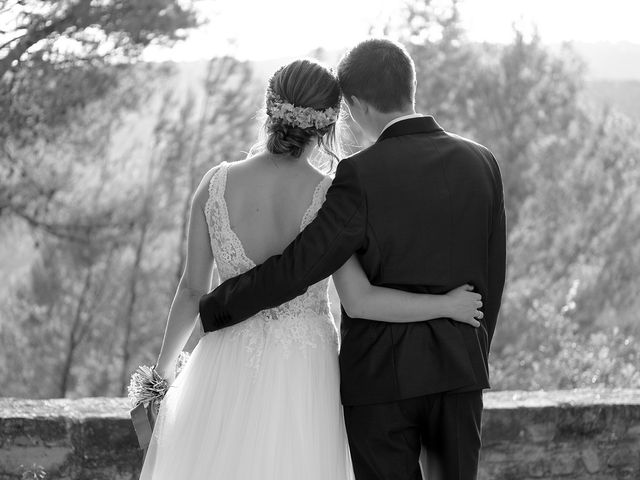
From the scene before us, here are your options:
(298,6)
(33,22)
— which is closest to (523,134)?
(298,6)

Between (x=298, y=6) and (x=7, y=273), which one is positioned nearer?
(x=298, y=6)

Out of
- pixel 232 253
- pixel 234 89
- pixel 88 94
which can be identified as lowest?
pixel 234 89

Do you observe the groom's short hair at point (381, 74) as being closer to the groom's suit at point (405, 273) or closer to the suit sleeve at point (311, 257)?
the groom's suit at point (405, 273)

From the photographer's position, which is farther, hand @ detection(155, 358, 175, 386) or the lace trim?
hand @ detection(155, 358, 175, 386)

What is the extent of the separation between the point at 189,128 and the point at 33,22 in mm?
10584

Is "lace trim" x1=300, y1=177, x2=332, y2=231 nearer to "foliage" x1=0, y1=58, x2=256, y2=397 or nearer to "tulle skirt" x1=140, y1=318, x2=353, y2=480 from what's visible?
"tulle skirt" x1=140, y1=318, x2=353, y2=480

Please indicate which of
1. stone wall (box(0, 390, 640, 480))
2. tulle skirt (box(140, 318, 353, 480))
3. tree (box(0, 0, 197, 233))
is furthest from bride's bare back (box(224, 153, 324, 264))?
tree (box(0, 0, 197, 233))

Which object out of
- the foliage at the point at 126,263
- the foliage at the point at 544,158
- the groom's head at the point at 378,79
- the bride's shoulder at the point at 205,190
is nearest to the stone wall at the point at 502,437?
the bride's shoulder at the point at 205,190

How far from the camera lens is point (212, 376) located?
2553 mm

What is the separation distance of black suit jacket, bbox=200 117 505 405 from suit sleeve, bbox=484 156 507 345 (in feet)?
0.18

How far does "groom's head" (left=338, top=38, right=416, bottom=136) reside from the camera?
7.91 feet

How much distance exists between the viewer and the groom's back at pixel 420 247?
7.57 feet

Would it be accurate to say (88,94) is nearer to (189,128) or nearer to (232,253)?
(232,253)

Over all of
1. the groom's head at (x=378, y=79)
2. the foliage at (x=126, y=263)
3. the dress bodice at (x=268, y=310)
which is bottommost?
the foliage at (x=126, y=263)
